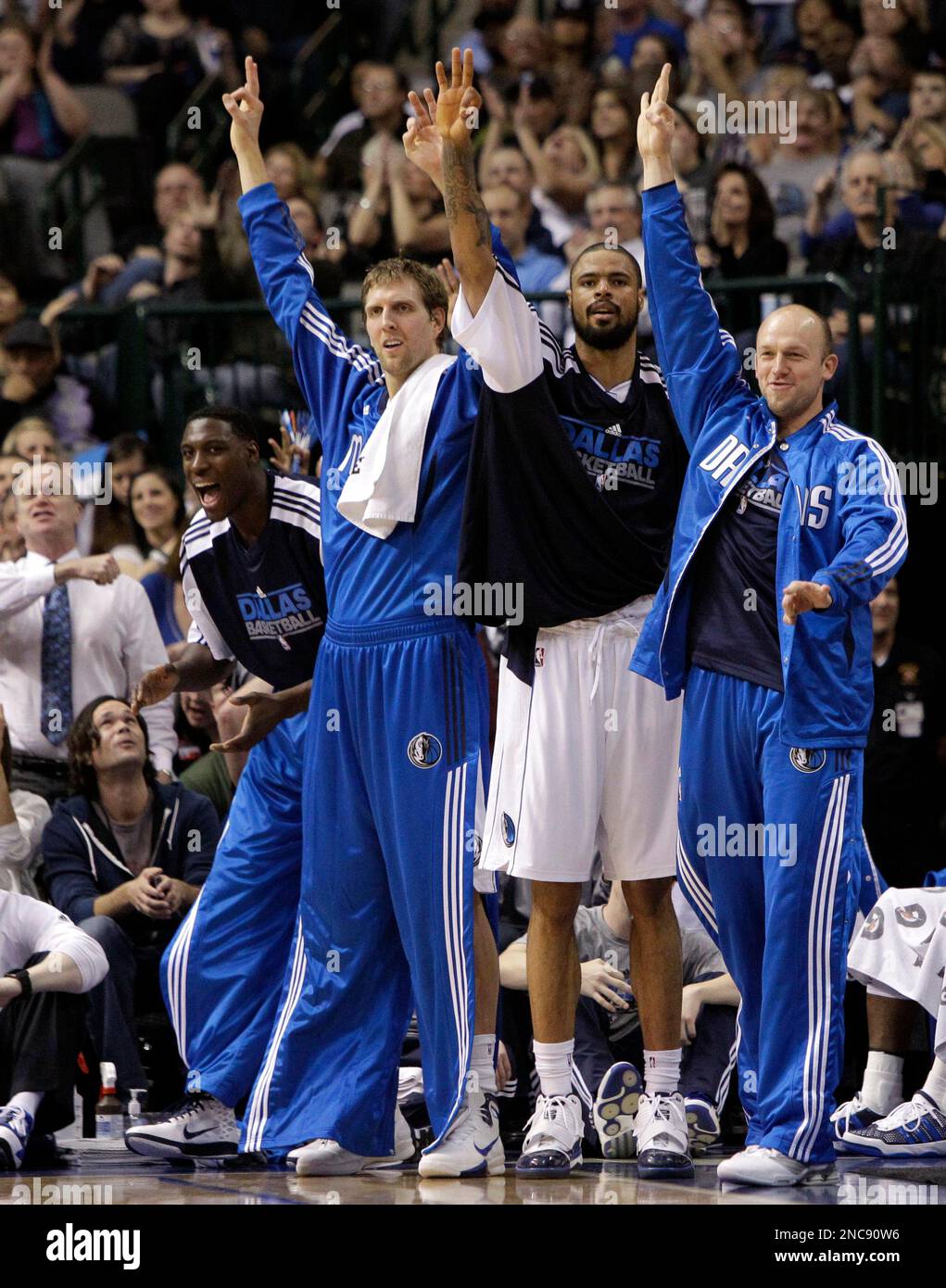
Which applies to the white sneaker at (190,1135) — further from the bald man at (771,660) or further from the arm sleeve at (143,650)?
the arm sleeve at (143,650)

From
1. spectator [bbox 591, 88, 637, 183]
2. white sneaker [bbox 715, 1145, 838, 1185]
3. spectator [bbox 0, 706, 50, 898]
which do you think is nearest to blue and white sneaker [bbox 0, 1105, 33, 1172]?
spectator [bbox 0, 706, 50, 898]

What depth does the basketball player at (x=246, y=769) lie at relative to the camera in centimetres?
575

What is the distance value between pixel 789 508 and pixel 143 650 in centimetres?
325

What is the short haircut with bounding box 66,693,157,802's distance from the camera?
6.93 m

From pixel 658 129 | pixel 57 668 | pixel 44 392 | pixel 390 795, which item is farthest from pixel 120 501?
pixel 658 129

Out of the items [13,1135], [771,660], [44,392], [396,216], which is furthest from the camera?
[396,216]

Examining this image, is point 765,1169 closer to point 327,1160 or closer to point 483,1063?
point 483,1063

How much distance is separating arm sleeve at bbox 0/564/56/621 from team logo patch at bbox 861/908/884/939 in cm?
310

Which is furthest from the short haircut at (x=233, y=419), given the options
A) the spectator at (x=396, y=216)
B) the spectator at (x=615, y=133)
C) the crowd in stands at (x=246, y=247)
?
the spectator at (x=615, y=133)

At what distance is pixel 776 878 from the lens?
194 inches

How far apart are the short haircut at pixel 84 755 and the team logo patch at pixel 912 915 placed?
8.45ft

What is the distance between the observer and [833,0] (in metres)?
11.3

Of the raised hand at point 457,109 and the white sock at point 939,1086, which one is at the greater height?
the raised hand at point 457,109
